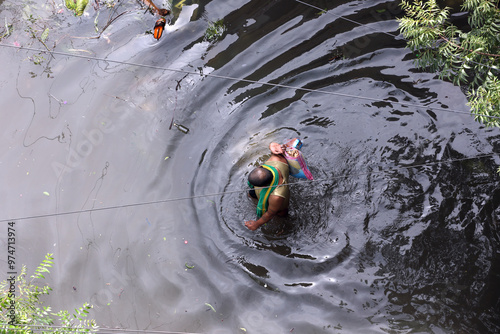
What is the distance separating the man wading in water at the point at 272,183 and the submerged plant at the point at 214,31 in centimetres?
326

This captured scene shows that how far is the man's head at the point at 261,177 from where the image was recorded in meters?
4.72

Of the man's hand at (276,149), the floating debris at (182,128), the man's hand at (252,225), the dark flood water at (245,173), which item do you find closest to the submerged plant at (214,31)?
the dark flood water at (245,173)

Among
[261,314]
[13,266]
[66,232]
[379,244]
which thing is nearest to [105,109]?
[66,232]

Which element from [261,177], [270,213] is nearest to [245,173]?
[270,213]

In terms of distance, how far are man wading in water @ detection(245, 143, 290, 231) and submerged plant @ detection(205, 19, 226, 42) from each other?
3.26 m

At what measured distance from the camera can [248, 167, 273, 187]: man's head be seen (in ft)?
15.5

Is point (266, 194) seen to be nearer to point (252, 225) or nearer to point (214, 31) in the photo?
point (252, 225)

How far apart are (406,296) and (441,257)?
2.18 ft

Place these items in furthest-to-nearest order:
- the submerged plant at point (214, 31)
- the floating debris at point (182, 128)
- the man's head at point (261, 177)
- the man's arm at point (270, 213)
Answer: the submerged plant at point (214, 31), the floating debris at point (182, 128), the man's arm at point (270, 213), the man's head at point (261, 177)

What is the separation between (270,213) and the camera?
5035 mm

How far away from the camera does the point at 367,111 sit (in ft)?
20.5

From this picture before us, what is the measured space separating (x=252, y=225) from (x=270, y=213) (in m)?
Result: 0.35

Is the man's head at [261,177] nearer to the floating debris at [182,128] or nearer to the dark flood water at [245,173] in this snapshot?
the dark flood water at [245,173]

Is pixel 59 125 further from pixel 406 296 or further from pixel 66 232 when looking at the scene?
pixel 406 296
